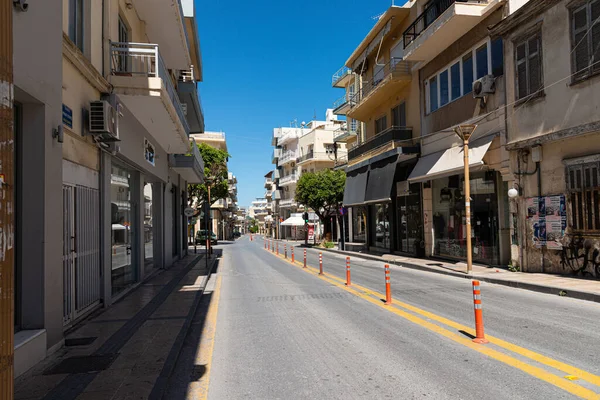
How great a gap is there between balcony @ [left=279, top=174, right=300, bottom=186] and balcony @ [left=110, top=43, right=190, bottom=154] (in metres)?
51.2

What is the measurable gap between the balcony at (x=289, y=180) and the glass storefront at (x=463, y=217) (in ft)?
146

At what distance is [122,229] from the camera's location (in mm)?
11336

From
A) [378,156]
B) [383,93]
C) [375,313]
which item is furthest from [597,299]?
[383,93]

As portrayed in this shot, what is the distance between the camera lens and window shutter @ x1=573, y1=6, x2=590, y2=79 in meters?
11.4

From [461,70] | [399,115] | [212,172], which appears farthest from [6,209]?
[212,172]

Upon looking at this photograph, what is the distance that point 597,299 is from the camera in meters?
9.01

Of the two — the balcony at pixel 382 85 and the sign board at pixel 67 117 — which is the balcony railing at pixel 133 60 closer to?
the sign board at pixel 67 117

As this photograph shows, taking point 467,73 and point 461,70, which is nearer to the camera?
point 467,73

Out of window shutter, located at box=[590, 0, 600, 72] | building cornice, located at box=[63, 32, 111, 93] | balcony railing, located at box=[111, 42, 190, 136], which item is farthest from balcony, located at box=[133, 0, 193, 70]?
window shutter, located at box=[590, 0, 600, 72]

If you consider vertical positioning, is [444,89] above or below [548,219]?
above

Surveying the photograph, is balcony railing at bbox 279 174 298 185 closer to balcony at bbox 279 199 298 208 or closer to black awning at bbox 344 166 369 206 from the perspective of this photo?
balcony at bbox 279 199 298 208

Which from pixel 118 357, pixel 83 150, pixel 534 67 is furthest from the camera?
pixel 534 67

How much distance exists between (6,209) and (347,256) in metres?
11.8

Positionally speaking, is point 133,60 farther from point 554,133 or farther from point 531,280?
point 531,280
